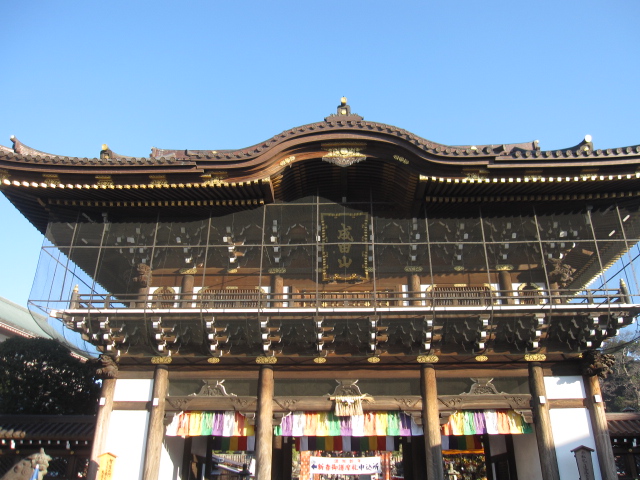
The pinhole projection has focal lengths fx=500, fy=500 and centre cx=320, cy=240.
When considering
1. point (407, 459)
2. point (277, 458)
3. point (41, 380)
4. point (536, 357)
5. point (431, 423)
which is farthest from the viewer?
point (41, 380)

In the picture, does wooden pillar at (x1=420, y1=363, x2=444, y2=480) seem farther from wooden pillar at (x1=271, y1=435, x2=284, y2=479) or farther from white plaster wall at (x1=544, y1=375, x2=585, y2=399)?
wooden pillar at (x1=271, y1=435, x2=284, y2=479)

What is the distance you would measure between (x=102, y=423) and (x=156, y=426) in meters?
1.53

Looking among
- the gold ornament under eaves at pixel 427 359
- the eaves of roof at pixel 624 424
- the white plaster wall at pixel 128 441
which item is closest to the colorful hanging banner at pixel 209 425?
the white plaster wall at pixel 128 441

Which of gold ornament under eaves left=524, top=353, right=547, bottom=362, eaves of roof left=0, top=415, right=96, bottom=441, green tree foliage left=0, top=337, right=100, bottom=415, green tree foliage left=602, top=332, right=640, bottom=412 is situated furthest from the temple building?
green tree foliage left=602, top=332, right=640, bottom=412

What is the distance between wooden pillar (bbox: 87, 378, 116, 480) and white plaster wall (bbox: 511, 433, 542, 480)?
477 inches

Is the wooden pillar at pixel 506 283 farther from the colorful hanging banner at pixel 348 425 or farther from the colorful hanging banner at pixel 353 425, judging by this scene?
the colorful hanging banner at pixel 348 425

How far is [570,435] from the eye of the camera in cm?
1367

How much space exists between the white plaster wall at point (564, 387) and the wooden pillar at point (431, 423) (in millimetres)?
3226

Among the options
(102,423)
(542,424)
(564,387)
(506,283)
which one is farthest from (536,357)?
(102,423)

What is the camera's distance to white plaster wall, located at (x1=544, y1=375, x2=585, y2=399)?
14.2 metres

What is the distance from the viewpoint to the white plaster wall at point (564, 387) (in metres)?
14.2

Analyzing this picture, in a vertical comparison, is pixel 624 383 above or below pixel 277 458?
above

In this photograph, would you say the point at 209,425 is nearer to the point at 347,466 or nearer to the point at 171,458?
the point at 171,458

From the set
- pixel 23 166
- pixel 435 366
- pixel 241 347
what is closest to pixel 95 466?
pixel 241 347
